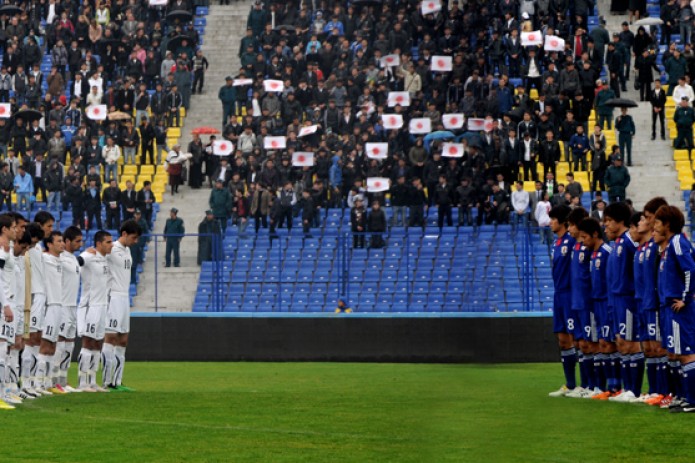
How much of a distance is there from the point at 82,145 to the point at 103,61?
1608 cm

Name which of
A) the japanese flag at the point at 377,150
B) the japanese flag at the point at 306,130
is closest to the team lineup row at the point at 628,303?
the japanese flag at the point at 377,150

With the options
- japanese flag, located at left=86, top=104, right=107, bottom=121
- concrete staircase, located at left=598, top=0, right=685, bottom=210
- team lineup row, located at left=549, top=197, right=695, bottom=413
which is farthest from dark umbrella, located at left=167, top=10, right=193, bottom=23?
concrete staircase, located at left=598, top=0, right=685, bottom=210

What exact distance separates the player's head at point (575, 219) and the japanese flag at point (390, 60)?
8.53m

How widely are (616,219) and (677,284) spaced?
1671 millimetres

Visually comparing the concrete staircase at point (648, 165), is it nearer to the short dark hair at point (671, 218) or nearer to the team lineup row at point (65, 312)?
the team lineup row at point (65, 312)

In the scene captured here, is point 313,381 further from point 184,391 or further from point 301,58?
point 301,58

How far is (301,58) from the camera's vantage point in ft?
14.3

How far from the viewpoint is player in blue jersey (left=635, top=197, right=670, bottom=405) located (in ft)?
33.3

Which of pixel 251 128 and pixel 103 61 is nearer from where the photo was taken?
pixel 103 61

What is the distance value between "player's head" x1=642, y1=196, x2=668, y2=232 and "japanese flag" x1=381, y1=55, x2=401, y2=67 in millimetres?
6450

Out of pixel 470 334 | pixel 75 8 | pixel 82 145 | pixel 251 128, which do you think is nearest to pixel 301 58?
pixel 470 334

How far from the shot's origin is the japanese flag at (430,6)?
3.30m

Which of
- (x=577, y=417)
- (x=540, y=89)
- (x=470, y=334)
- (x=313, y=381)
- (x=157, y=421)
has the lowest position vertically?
(x=313, y=381)

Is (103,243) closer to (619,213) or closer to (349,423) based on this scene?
(349,423)
